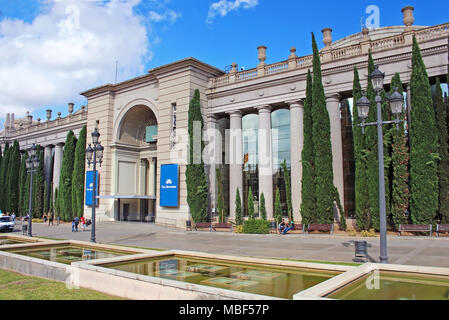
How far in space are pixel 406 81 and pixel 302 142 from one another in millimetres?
8060

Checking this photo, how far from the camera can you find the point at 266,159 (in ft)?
93.4

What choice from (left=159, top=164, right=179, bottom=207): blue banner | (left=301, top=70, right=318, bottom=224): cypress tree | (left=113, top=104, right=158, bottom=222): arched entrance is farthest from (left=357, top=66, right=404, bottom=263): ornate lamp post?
(left=113, top=104, right=158, bottom=222): arched entrance

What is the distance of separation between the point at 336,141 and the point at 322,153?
2.47 m

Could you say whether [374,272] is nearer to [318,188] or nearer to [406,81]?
[318,188]

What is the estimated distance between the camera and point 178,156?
100ft

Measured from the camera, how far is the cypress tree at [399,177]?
21328mm

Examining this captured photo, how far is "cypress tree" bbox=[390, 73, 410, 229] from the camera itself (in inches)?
840

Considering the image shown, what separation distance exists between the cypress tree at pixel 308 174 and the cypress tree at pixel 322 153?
0.41 metres

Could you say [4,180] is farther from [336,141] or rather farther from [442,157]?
[442,157]

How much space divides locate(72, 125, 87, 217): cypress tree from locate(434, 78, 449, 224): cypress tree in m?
32.7

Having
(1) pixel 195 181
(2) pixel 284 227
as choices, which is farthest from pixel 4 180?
(2) pixel 284 227

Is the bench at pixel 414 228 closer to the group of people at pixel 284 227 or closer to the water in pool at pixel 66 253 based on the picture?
the group of people at pixel 284 227

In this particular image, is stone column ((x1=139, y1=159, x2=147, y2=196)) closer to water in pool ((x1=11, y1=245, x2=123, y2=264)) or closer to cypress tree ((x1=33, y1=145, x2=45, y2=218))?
cypress tree ((x1=33, y1=145, x2=45, y2=218))
